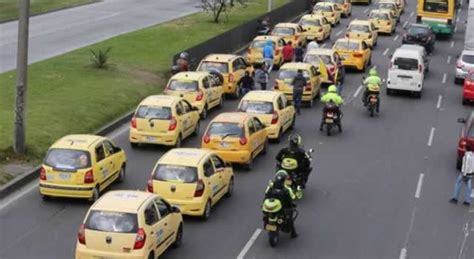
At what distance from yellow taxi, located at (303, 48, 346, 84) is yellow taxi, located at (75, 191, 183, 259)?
71.3 ft

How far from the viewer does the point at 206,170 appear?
20.8 m

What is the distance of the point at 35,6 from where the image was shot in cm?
6328

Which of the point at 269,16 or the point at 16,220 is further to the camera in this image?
the point at 269,16

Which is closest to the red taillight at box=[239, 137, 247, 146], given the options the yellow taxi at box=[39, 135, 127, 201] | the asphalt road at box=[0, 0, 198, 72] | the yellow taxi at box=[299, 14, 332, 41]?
the yellow taxi at box=[39, 135, 127, 201]

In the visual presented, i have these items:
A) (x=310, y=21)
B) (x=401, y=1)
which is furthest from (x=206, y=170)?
(x=401, y=1)

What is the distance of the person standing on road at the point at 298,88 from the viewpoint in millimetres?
33031

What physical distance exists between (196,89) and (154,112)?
16.0 ft

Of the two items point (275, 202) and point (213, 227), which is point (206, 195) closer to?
point (213, 227)

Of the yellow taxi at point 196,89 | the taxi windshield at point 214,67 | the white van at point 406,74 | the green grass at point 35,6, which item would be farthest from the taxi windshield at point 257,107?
the green grass at point 35,6

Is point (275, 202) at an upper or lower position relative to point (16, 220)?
upper

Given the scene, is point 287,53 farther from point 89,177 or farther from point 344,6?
point 344,6

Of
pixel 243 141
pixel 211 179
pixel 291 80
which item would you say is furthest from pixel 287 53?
pixel 211 179

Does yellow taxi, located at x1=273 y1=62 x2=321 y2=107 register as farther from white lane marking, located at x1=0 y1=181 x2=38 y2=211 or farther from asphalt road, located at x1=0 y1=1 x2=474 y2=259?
white lane marking, located at x1=0 y1=181 x2=38 y2=211

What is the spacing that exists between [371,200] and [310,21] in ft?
104
